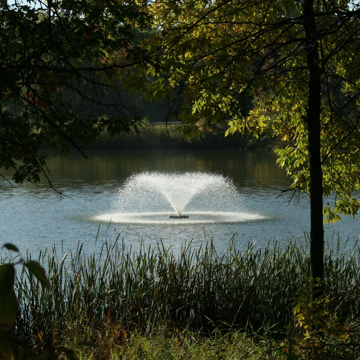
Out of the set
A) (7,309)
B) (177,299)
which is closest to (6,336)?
(7,309)

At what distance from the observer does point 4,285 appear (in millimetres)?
749

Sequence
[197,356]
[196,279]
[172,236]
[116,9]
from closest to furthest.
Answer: [197,356] → [116,9] → [196,279] → [172,236]

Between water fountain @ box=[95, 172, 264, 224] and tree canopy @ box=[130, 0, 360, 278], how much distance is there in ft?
38.1

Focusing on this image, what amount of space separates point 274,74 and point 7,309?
4.13 m

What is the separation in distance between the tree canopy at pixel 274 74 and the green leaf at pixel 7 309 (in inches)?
153

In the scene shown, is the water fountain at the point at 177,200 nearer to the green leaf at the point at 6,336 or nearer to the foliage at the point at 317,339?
A: the foliage at the point at 317,339

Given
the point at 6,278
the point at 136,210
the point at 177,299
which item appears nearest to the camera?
the point at 6,278

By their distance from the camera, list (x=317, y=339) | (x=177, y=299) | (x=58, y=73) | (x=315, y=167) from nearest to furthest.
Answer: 1. (x=317, y=339)
2. (x=58, y=73)
3. (x=315, y=167)
4. (x=177, y=299)

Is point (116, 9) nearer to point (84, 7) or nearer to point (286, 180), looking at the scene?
point (84, 7)

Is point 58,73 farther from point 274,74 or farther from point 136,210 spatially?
point 136,210

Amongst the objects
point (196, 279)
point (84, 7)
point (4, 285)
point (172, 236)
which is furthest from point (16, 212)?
point (4, 285)

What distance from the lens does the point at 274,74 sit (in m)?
4.62

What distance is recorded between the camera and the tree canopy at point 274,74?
5.20 meters

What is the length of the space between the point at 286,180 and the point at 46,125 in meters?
26.8
